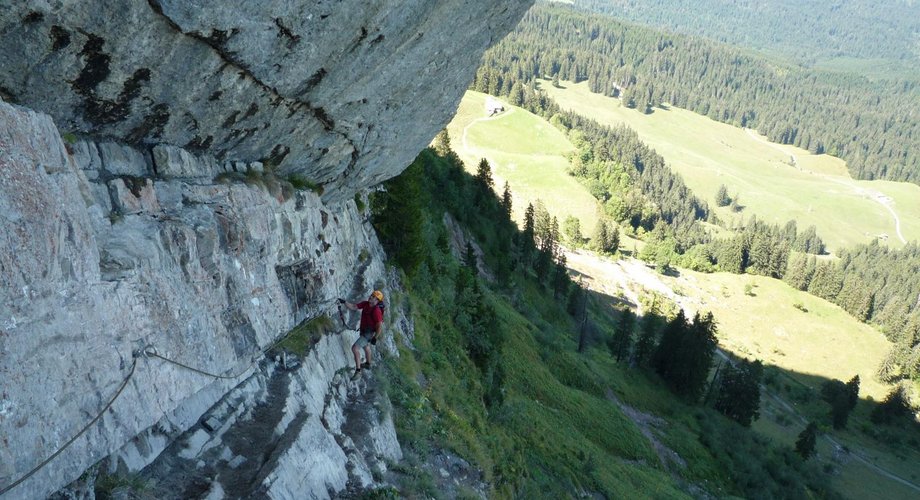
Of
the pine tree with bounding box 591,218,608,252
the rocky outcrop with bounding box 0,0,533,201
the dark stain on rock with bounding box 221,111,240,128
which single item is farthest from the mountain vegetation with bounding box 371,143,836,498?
the pine tree with bounding box 591,218,608,252

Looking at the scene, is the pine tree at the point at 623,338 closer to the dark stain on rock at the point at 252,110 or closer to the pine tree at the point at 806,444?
Result: the pine tree at the point at 806,444

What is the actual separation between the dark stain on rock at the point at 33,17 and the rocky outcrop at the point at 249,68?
0.02m

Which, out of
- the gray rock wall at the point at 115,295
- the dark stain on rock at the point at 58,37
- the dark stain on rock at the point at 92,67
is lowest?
the gray rock wall at the point at 115,295

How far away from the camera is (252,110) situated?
11.3 meters

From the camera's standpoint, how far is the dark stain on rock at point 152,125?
375 inches

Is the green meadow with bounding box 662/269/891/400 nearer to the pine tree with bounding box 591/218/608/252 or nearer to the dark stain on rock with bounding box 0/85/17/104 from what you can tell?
the pine tree with bounding box 591/218/608/252

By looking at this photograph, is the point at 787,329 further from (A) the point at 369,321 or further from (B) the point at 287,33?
(B) the point at 287,33

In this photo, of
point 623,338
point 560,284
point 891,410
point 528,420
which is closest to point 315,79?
point 528,420

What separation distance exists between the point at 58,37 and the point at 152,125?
2560mm

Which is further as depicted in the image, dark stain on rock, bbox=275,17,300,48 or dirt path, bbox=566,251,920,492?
dirt path, bbox=566,251,920,492

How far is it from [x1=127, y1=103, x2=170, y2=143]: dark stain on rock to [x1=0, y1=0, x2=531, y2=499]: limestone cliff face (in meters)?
0.05

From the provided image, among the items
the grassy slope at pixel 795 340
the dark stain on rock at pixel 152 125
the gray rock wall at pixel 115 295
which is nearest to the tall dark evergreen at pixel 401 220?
the gray rock wall at pixel 115 295

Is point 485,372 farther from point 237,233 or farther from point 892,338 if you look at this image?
point 892,338

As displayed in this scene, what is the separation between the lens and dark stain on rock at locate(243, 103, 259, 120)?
1115 cm
